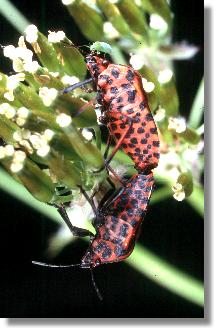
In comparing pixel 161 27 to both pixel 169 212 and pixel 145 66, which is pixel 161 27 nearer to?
pixel 145 66

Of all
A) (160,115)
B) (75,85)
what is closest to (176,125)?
(160,115)

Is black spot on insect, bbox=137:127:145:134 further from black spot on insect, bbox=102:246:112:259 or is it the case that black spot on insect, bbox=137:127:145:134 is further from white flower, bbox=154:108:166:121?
black spot on insect, bbox=102:246:112:259

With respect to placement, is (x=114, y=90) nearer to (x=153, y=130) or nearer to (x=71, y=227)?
(x=153, y=130)

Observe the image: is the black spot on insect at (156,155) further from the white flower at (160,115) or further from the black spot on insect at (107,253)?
the black spot on insect at (107,253)

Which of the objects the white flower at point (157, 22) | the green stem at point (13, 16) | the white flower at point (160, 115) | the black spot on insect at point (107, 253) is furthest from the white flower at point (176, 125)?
the green stem at point (13, 16)

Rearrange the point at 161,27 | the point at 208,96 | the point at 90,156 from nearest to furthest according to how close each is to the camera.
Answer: the point at 90,156
the point at 161,27
the point at 208,96

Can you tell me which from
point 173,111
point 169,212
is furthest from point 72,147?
point 169,212
